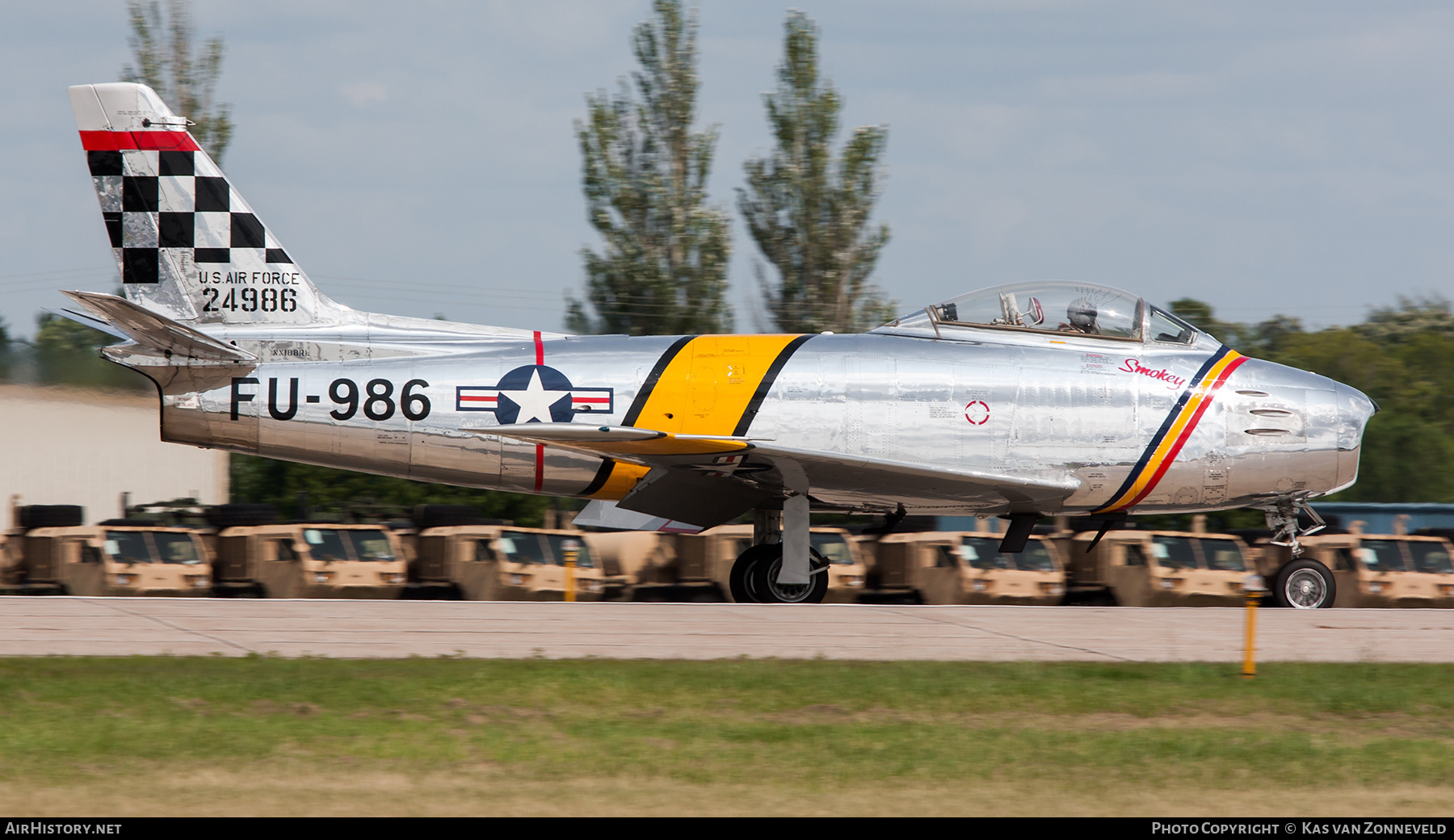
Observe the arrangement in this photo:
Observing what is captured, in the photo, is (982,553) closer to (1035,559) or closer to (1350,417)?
(1035,559)

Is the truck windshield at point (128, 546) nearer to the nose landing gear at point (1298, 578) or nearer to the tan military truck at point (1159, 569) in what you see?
the tan military truck at point (1159, 569)

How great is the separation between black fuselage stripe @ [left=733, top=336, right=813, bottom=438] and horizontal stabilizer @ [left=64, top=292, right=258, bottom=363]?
16.8 feet

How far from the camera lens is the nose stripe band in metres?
14.0

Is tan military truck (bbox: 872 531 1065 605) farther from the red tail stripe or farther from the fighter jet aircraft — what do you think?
the red tail stripe

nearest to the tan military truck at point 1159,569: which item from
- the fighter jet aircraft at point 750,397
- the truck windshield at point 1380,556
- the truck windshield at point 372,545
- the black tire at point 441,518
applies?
the truck windshield at point 1380,556

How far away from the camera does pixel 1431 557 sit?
61.9 feet

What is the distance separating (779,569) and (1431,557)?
1032 centimetres

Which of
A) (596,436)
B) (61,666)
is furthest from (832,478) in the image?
(61,666)

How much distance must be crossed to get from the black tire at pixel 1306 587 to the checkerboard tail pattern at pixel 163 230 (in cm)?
1088

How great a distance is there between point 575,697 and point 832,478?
5767 mm

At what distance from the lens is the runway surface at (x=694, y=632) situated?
10484mm

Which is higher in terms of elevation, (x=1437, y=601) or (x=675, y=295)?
(x=675, y=295)
